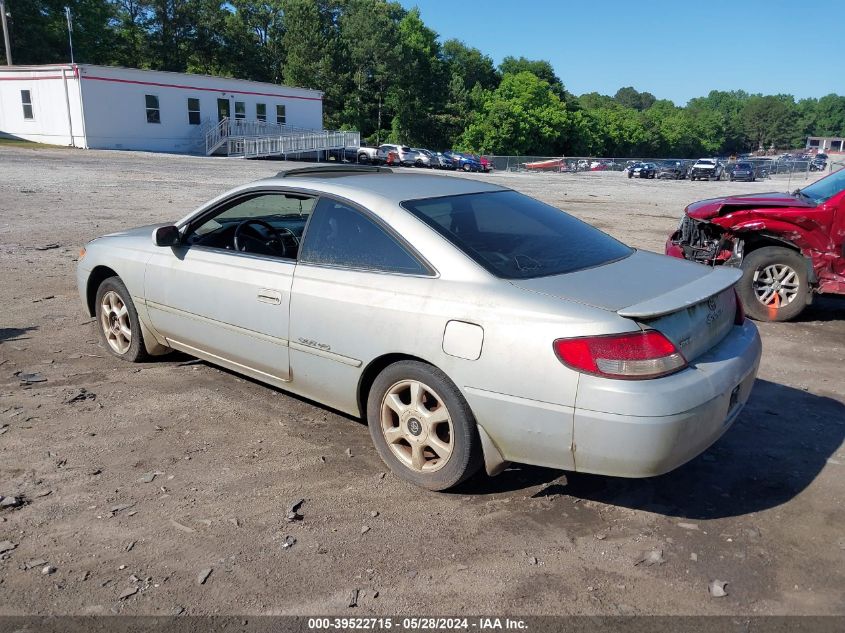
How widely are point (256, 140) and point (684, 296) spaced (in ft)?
135

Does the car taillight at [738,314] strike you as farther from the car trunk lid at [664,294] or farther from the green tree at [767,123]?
the green tree at [767,123]

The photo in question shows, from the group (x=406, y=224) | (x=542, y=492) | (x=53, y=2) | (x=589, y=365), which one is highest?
(x=53, y=2)

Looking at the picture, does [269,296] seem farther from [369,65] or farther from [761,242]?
[369,65]

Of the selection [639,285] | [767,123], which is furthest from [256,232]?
[767,123]

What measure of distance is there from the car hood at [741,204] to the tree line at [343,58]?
56.4 meters

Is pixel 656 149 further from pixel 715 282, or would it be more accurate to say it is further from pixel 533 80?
pixel 715 282

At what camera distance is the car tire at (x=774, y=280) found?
277 inches

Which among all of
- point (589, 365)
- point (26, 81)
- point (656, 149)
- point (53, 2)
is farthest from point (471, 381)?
point (656, 149)

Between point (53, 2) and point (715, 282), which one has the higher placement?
point (53, 2)

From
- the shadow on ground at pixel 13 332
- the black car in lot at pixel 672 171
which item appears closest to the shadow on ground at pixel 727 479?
the shadow on ground at pixel 13 332

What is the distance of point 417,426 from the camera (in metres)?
3.54

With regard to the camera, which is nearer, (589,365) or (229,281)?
(589,365)

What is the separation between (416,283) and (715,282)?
5.24 ft

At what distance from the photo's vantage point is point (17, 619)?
2.61 m
